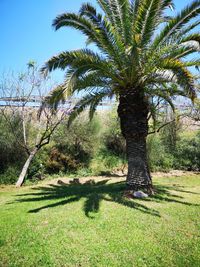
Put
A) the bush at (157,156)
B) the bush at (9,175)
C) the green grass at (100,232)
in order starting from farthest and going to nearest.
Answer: the bush at (157,156)
the bush at (9,175)
the green grass at (100,232)

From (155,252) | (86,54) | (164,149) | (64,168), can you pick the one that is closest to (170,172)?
(164,149)

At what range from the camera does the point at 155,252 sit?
5.43 m

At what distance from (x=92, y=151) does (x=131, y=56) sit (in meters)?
13.1

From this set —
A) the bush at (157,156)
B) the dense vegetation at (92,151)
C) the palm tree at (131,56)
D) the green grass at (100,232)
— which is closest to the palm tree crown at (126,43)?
the palm tree at (131,56)

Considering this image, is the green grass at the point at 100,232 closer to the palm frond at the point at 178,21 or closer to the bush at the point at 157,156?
the palm frond at the point at 178,21

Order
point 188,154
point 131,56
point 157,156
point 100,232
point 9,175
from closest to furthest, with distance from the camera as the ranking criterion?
1. point 100,232
2. point 131,56
3. point 9,175
4. point 157,156
5. point 188,154

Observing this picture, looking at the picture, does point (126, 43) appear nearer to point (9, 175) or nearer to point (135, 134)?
point (135, 134)

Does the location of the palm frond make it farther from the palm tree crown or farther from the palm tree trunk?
the palm tree trunk

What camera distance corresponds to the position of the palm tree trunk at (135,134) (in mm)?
9641

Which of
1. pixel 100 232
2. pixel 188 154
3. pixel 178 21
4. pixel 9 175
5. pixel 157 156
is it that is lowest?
pixel 100 232

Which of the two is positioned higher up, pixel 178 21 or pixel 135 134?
pixel 178 21

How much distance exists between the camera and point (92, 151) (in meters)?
20.6

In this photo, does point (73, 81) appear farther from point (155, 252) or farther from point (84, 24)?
point (155, 252)

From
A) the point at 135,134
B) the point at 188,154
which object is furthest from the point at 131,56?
the point at 188,154
